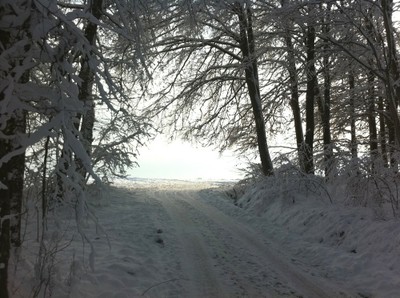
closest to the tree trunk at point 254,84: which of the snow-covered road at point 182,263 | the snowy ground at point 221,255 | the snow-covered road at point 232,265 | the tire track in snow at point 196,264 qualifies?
the snowy ground at point 221,255

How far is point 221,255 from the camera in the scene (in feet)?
24.9

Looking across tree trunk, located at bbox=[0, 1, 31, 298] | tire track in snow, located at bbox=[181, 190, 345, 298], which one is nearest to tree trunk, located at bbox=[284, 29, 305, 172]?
tire track in snow, located at bbox=[181, 190, 345, 298]

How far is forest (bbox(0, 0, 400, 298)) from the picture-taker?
3.69 m

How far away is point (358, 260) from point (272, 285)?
2059mm

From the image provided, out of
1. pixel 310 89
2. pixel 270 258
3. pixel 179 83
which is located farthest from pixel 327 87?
pixel 270 258

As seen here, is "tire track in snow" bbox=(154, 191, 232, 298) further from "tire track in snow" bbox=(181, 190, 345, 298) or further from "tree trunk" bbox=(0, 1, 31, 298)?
"tree trunk" bbox=(0, 1, 31, 298)

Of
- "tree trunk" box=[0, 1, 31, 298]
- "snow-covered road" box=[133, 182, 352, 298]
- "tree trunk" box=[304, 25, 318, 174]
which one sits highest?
"tree trunk" box=[304, 25, 318, 174]

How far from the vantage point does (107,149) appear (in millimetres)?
12547

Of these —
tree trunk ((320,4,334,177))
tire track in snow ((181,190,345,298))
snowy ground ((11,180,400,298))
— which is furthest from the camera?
tree trunk ((320,4,334,177))

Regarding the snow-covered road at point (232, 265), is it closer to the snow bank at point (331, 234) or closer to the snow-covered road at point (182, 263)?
the snow-covered road at point (182, 263)

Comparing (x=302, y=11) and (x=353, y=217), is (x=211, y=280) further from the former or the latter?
(x=302, y=11)

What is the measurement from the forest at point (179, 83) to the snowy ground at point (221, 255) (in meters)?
0.73

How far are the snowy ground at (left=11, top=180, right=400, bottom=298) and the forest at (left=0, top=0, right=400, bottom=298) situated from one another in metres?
0.73

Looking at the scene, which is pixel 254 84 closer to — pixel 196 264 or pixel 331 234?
pixel 331 234
